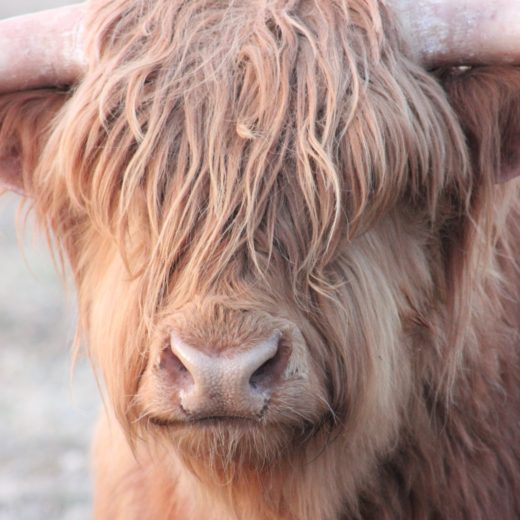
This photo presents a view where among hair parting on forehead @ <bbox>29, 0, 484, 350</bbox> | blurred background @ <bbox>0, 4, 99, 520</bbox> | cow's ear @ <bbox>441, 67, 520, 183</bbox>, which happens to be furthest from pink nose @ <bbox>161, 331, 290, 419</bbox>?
blurred background @ <bbox>0, 4, 99, 520</bbox>

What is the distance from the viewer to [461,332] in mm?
2908

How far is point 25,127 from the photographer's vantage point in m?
2.95

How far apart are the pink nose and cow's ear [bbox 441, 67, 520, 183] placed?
2.29ft

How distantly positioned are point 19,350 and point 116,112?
4.81m

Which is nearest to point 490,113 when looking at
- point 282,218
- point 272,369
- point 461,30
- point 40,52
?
point 461,30

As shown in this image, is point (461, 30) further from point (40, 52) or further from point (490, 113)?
point (40, 52)

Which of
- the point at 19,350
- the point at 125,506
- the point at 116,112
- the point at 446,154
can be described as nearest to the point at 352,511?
the point at 125,506

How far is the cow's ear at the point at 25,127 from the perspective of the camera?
2914 millimetres

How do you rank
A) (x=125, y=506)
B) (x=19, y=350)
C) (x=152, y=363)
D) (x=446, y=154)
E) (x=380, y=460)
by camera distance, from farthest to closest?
(x=19, y=350)
(x=125, y=506)
(x=380, y=460)
(x=446, y=154)
(x=152, y=363)

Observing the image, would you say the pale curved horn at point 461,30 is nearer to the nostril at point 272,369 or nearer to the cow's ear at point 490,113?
the cow's ear at point 490,113

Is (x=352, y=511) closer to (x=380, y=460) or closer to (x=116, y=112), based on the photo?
(x=380, y=460)

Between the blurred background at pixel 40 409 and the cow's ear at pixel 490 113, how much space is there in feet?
7.34

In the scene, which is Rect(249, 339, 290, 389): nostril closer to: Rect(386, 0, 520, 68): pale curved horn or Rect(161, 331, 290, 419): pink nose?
Rect(161, 331, 290, 419): pink nose

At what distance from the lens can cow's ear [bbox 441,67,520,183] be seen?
272 cm
